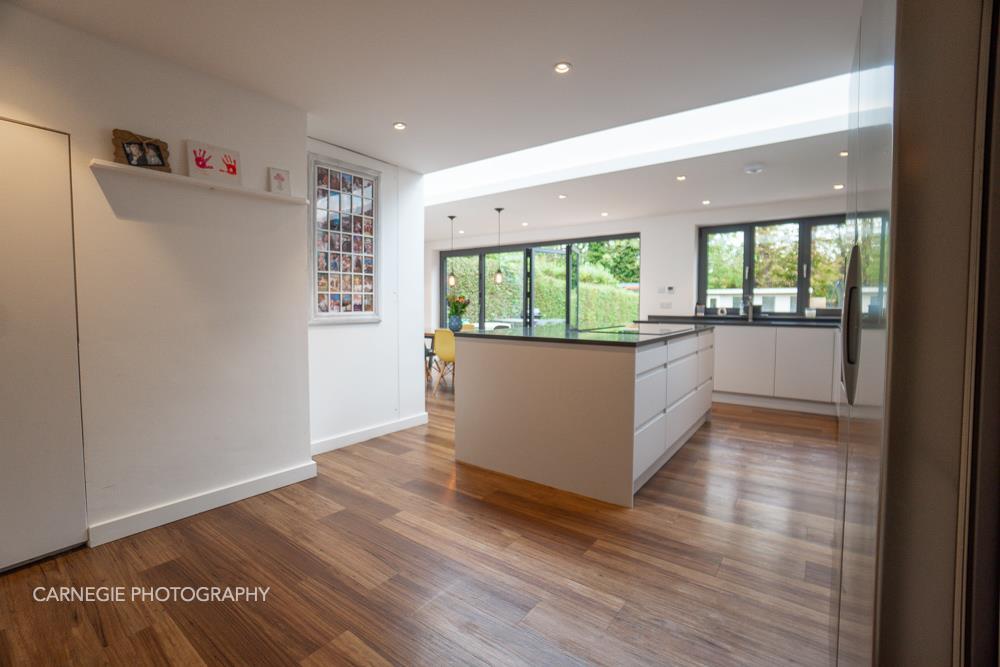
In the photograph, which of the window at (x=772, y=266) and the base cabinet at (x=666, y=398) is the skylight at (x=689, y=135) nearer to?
the base cabinet at (x=666, y=398)

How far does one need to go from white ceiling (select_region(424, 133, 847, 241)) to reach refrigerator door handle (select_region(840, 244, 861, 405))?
10.3ft

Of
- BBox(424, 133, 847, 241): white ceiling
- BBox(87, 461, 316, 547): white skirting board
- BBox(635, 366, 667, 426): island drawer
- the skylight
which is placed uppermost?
the skylight

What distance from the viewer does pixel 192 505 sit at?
2.54 metres

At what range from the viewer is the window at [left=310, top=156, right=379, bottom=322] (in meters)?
3.51

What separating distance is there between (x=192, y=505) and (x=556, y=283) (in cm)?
624

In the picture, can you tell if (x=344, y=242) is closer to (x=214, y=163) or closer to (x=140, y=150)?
(x=214, y=163)

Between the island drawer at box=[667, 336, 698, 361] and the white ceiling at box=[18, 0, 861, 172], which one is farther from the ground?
the white ceiling at box=[18, 0, 861, 172]

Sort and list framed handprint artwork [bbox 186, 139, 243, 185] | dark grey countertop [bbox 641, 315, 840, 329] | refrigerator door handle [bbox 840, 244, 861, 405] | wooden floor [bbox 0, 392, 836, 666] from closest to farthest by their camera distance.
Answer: refrigerator door handle [bbox 840, 244, 861, 405], wooden floor [bbox 0, 392, 836, 666], framed handprint artwork [bbox 186, 139, 243, 185], dark grey countertop [bbox 641, 315, 840, 329]

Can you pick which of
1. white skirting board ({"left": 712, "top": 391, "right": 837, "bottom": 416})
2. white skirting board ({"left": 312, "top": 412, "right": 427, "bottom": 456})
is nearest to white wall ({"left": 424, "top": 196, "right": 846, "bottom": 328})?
white skirting board ({"left": 712, "top": 391, "right": 837, "bottom": 416})

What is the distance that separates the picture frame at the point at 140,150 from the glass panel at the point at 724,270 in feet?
19.7


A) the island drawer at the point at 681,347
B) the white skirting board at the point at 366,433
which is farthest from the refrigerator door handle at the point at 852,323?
the white skirting board at the point at 366,433

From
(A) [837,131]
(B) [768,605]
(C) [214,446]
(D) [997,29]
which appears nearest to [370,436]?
(C) [214,446]

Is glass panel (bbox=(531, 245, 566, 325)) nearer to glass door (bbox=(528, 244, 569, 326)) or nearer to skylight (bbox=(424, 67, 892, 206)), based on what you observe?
glass door (bbox=(528, 244, 569, 326))

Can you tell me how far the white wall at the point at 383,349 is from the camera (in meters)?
3.61
